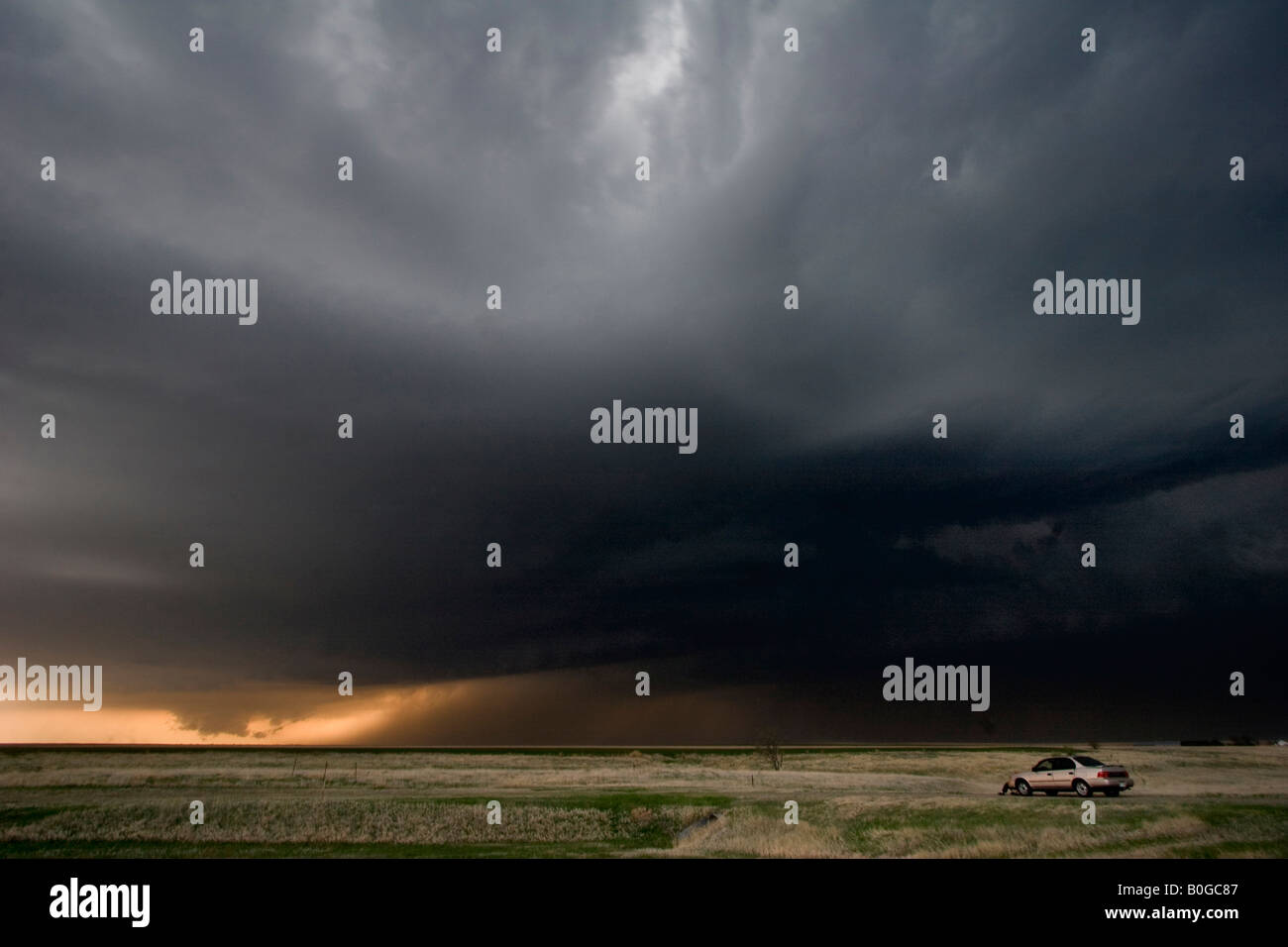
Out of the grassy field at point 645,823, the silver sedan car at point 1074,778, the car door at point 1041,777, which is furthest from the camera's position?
the car door at point 1041,777

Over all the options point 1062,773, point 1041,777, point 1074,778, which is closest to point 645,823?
point 1041,777

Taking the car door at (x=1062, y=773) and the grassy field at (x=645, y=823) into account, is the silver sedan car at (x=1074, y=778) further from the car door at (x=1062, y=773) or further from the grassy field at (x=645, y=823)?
the grassy field at (x=645, y=823)

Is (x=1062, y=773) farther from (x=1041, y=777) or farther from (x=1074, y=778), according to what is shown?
(x=1041, y=777)

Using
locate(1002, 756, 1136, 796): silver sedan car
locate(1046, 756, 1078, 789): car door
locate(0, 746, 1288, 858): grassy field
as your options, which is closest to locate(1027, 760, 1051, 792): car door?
locate(1002, 756, 1136, 796): silver sedan car

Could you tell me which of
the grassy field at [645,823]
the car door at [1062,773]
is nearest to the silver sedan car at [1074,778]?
the car door at [1062,773]

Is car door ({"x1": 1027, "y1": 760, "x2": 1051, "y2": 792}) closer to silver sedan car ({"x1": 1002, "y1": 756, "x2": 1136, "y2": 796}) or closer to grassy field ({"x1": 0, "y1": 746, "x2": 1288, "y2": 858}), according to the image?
silver sedan car ({"x1": 1002, "y1": 756, "x2": 1136, "y2": 796})
